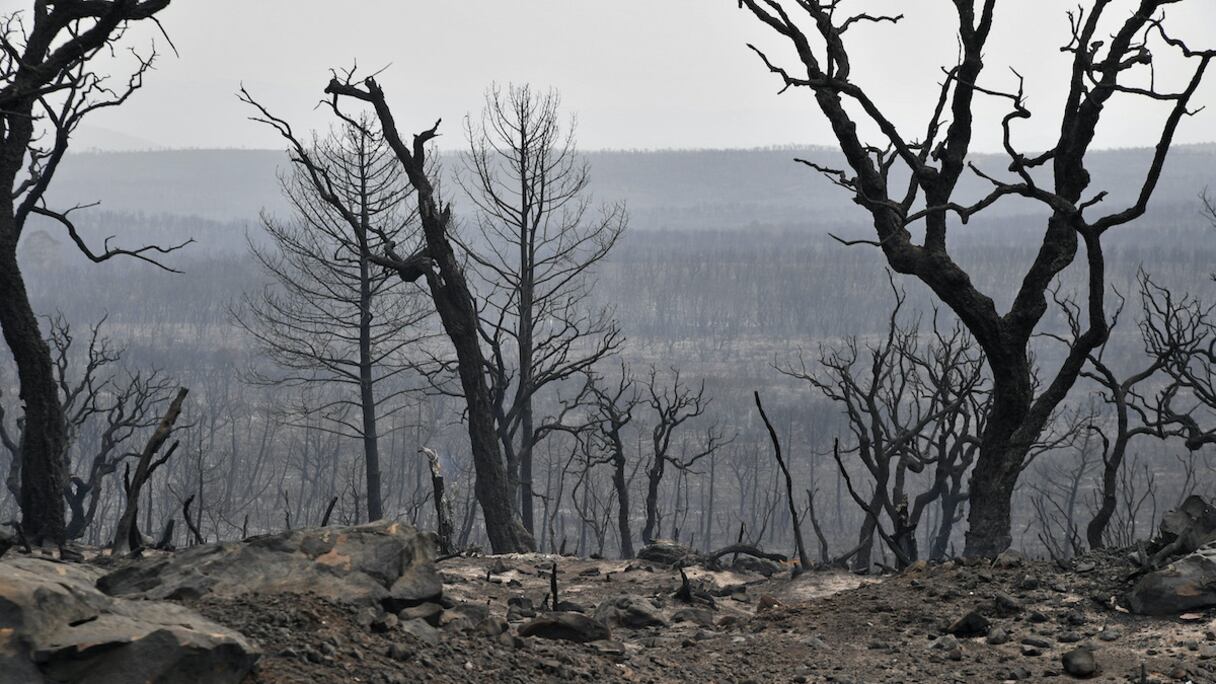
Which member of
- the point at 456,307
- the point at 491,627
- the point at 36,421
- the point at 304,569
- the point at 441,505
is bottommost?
the point at 441,505

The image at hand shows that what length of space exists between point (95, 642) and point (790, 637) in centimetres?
404

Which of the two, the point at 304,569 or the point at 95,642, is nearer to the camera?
the point at 95,642

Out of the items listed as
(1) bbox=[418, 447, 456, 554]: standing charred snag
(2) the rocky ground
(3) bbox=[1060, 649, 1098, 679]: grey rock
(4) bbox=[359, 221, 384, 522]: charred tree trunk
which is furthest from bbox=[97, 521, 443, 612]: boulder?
(4) bbox=[359, 221, 384, 522]: charred tree trunk

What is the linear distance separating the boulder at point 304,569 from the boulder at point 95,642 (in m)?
0.97

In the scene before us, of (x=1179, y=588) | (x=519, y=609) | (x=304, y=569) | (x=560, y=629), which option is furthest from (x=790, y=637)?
(x=304, y=569)

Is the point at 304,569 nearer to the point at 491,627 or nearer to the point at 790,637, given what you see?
the point at 491,627

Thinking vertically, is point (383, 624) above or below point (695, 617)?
above

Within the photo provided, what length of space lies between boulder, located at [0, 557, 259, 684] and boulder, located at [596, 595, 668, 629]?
308 cm

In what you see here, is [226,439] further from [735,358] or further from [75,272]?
[75,272]

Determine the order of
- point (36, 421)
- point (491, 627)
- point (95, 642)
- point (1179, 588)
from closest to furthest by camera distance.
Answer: point (95, 642)
point (491, 627)
point (1179, 588)
point (36, 421)

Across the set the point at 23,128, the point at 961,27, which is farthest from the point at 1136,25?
the point at 23,128

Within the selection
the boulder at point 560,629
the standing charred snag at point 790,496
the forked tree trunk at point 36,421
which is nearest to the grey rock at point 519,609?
the boulder at point 560,629

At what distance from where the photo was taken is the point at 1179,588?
6.50 m

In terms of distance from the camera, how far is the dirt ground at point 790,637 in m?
4.86
